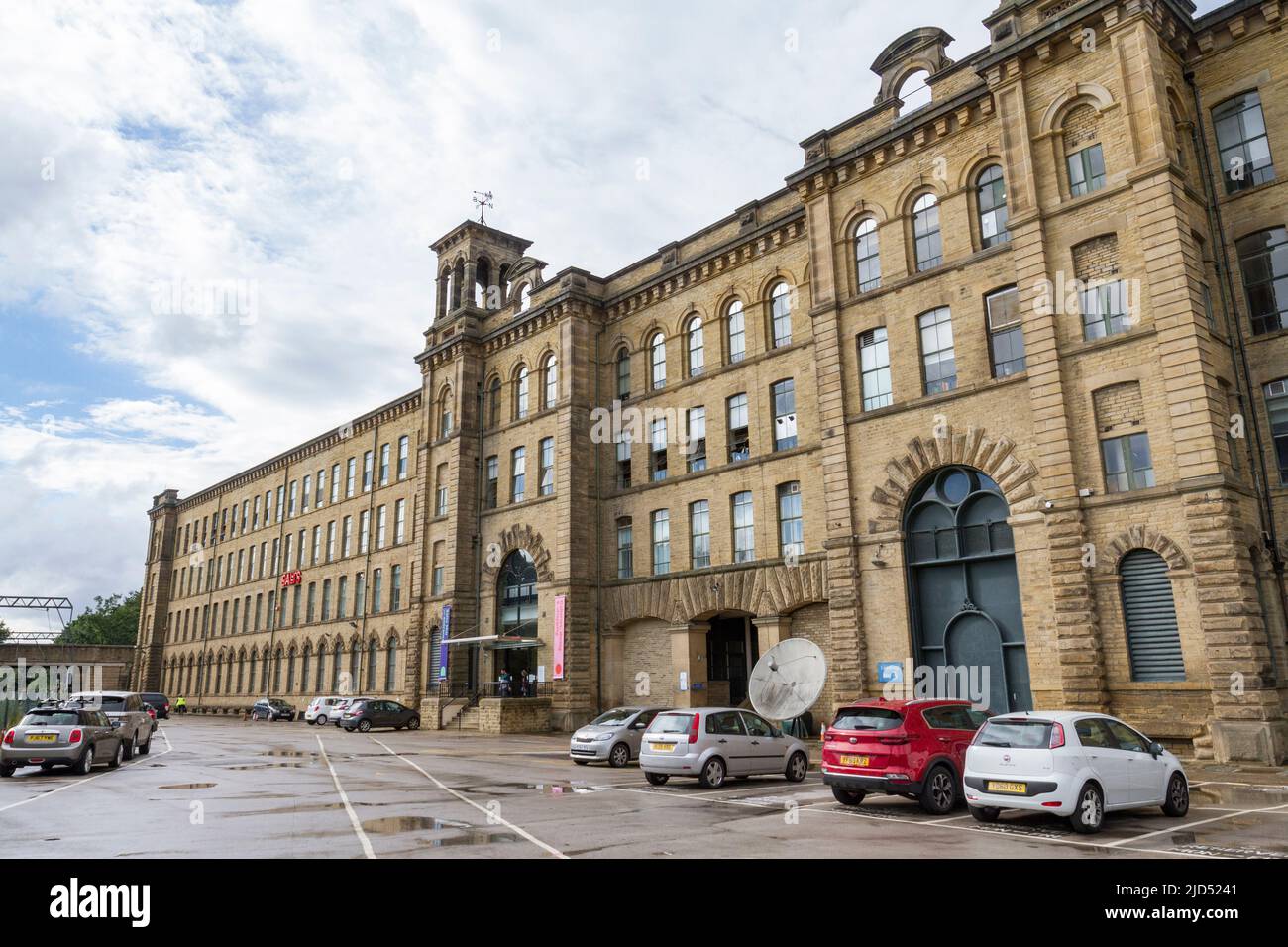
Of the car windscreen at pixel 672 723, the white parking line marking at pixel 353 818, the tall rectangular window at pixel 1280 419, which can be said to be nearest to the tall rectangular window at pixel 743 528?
the car windscreen at pixel 672 723

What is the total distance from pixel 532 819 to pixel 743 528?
774 inches

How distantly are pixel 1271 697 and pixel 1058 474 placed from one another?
636cm

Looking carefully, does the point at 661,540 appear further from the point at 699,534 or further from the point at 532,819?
the point at 532,819

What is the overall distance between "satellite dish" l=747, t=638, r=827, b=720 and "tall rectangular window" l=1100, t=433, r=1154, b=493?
8248 millimetres

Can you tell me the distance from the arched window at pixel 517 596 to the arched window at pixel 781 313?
1493 centimetres

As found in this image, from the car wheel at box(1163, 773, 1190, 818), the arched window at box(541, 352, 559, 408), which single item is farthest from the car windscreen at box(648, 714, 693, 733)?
the arched window at box(541, 352, 559, 408)

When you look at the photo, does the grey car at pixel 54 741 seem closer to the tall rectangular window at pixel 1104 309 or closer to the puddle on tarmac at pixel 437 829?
the puddle on tarmac at pixel 437 829

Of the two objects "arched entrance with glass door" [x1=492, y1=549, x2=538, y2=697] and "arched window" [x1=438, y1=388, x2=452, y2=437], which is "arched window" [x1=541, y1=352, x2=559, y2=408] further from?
"arched window" [x1=438, y1=388, x2=452, y2=437]

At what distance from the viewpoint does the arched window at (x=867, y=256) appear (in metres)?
27.7

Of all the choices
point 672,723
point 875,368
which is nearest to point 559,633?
point 875,368

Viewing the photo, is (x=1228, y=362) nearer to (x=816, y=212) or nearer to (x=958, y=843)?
(x=816, y=212)

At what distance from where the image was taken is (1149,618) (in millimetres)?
19781

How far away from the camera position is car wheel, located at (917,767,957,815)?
530 inches

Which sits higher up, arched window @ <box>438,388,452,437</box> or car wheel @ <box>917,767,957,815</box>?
arched window @ <box>438,388,452,437</box>
